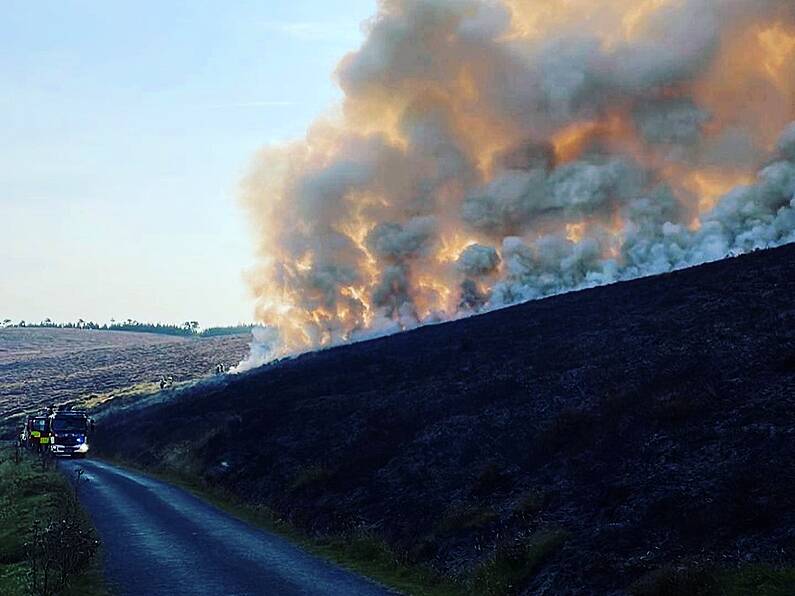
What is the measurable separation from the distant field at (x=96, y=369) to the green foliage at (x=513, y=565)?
88.3 m

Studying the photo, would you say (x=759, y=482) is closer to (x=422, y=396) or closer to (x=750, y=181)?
(x=422, y=396)

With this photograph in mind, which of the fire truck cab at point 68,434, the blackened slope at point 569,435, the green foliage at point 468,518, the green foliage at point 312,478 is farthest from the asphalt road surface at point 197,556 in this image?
the fire truck cab at point 68,434

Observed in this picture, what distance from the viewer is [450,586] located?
57.3ft

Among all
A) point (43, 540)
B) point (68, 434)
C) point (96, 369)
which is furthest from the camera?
point (96, 369)

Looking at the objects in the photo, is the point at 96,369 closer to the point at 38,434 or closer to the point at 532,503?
the point at 38,434

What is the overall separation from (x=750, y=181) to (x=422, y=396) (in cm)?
4448

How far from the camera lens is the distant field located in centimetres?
10975

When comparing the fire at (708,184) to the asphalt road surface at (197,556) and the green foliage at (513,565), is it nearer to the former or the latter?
the asphalt road surface at (197,556)

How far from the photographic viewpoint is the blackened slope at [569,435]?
667 inches

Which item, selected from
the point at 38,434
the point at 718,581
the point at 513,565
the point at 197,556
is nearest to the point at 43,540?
the point at 197,556

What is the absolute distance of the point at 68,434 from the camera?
5369cm

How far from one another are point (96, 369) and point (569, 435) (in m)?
128

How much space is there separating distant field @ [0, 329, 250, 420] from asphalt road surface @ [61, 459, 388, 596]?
74.6m

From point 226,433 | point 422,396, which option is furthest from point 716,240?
point 226,433
